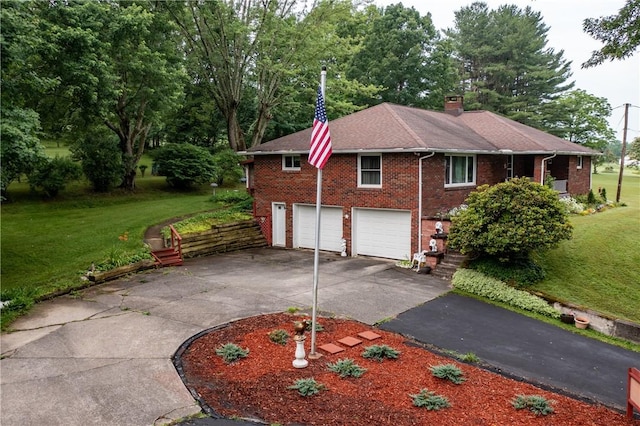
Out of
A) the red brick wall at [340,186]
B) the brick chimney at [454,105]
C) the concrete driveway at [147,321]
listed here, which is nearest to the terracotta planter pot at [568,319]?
the concrete driveway at [147,321]

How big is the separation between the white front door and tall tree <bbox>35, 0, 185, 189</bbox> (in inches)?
306

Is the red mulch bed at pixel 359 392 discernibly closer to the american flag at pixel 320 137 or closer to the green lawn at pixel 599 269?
the american flag at pixel 320 137

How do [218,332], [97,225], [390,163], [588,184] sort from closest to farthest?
[218,332], [390,163], [97,225], [588,184]

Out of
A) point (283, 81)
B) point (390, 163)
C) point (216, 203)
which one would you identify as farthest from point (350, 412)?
point (283, 81)

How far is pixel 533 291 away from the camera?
12320mm

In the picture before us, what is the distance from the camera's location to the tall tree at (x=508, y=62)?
157 feet

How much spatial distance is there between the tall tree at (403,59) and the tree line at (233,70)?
0.12m

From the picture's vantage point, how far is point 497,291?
12.5 metres

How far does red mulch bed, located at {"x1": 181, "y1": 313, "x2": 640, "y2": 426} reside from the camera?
20.0 feet

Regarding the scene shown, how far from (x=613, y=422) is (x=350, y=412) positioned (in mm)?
3631

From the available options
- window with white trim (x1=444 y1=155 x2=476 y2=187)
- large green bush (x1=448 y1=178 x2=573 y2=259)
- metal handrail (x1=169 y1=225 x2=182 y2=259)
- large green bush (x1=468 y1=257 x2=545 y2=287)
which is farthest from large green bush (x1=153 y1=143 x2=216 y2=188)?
large green bush (x1=468 y1=257 x2=545 y2=287)

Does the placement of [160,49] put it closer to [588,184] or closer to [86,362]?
[86,362]

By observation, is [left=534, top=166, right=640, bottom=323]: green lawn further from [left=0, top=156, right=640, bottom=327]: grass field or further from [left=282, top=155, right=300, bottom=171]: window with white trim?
[left=282, top=155, right=300, bottom=171]: window with white trim

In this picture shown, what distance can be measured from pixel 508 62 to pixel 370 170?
4003 cm
